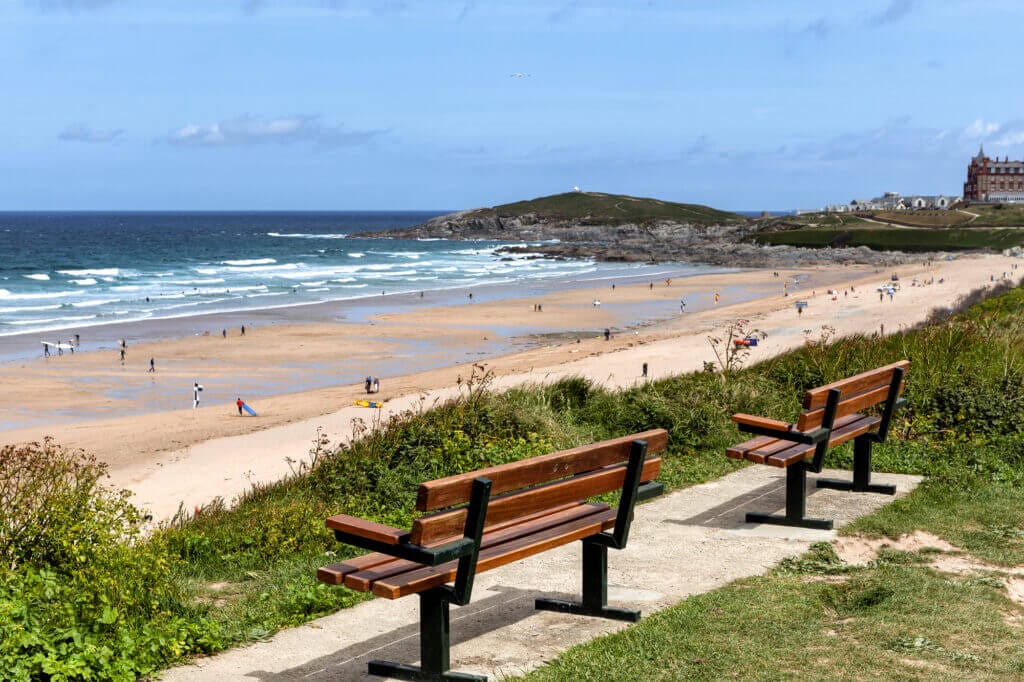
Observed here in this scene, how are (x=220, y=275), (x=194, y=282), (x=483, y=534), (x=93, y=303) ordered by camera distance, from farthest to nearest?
(x=220, y=275) → (x=194, y=282) → (x=93, y=303) → (x=483, y=534)

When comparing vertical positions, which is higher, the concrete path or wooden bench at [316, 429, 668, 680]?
wooden bench at [316, 429, 668, 680]

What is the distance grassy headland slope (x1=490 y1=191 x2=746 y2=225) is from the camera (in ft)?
488

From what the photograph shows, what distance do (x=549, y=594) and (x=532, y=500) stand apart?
90cm

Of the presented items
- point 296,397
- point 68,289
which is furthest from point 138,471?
point 68,289

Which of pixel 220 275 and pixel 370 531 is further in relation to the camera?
pixel 220 275

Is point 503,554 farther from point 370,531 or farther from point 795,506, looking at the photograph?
point 795,506

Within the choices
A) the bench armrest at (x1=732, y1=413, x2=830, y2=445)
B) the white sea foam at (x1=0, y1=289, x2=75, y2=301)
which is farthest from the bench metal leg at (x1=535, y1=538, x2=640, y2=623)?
the white sea foam at (x1=0, y1=289, x2=75, y2=301)

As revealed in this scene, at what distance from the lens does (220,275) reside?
6806 cm

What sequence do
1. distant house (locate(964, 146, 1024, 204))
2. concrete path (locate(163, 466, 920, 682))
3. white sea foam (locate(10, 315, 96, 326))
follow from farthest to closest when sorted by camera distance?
distant house (locate(964, 146, 1024, 204)) < white sea foam (locate(10, 315, 96, 326)) < concrete path (locate(163, 466, 920, 682))

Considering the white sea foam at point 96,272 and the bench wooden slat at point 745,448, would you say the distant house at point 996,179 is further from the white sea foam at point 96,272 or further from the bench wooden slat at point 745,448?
the bench wooden slat at point 745,448

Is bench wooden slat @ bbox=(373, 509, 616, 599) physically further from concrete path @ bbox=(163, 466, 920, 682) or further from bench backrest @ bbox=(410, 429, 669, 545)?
concrete path @ bbox=(163, 466, 920, 682)

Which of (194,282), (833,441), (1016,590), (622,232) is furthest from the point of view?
(622,232)

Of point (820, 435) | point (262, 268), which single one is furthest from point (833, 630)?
point (262, 268)

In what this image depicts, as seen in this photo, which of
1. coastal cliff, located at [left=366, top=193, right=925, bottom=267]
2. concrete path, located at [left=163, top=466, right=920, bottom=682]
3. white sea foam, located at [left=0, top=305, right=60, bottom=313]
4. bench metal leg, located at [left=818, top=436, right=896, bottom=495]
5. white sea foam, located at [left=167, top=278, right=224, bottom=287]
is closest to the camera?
concrete path, located at [left=163, top=466, right=920, bottom=682]
